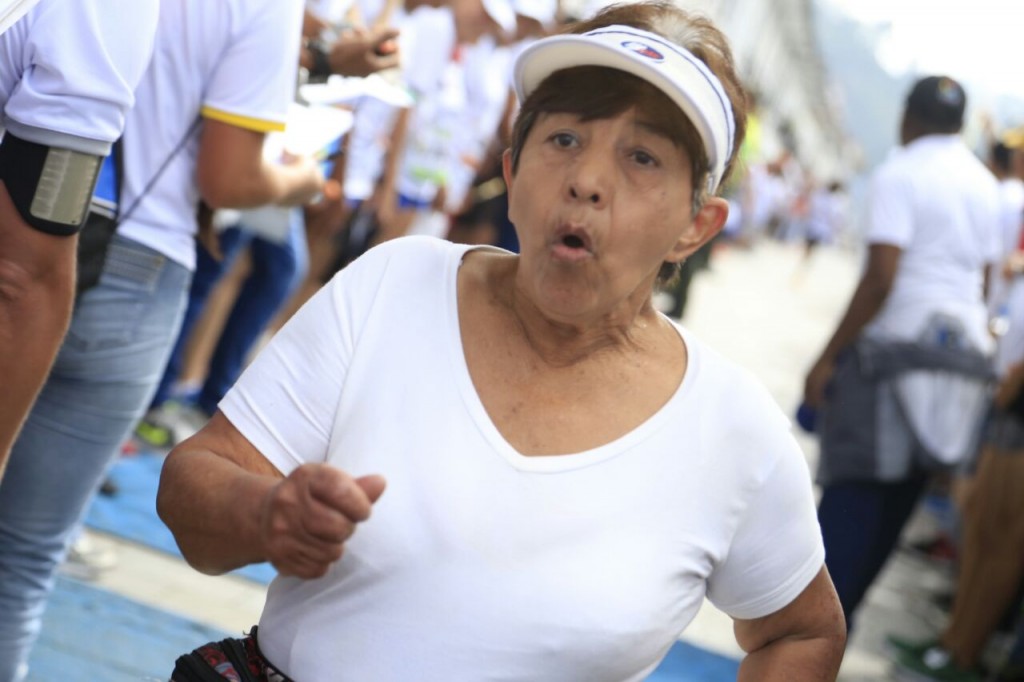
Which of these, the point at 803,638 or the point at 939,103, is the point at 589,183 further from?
the point at 939,103

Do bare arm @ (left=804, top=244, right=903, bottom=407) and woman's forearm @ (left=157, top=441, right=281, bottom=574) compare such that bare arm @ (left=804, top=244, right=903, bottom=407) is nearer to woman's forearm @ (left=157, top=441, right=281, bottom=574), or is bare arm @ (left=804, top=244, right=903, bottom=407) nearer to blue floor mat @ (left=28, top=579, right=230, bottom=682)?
blue floor mat @ (left=28, top=579, right=230, bottom=682)

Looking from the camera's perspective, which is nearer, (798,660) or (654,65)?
(654,65)

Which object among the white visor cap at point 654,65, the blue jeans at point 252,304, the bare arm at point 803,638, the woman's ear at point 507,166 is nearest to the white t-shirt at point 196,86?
the woman's ear at point 507,166

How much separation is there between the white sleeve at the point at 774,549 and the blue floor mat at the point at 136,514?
271cm

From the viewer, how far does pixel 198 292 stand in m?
5.41

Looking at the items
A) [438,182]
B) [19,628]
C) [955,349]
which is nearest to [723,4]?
[438,182]

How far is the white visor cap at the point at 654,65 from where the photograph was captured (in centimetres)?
184

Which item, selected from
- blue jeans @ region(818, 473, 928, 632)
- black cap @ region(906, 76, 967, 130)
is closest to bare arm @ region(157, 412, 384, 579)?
blue jeans @ region(818, 473, 928, 632)

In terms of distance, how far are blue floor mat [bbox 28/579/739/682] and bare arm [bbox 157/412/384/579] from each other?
1960 millimetres

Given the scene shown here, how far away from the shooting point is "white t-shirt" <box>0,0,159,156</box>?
202 centimetres

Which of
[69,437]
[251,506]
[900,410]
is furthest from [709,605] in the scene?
[251,506]

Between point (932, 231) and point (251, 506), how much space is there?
3747mm

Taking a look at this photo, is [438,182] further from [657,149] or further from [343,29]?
[657,149]

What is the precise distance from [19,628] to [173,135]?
1039 millimetres
